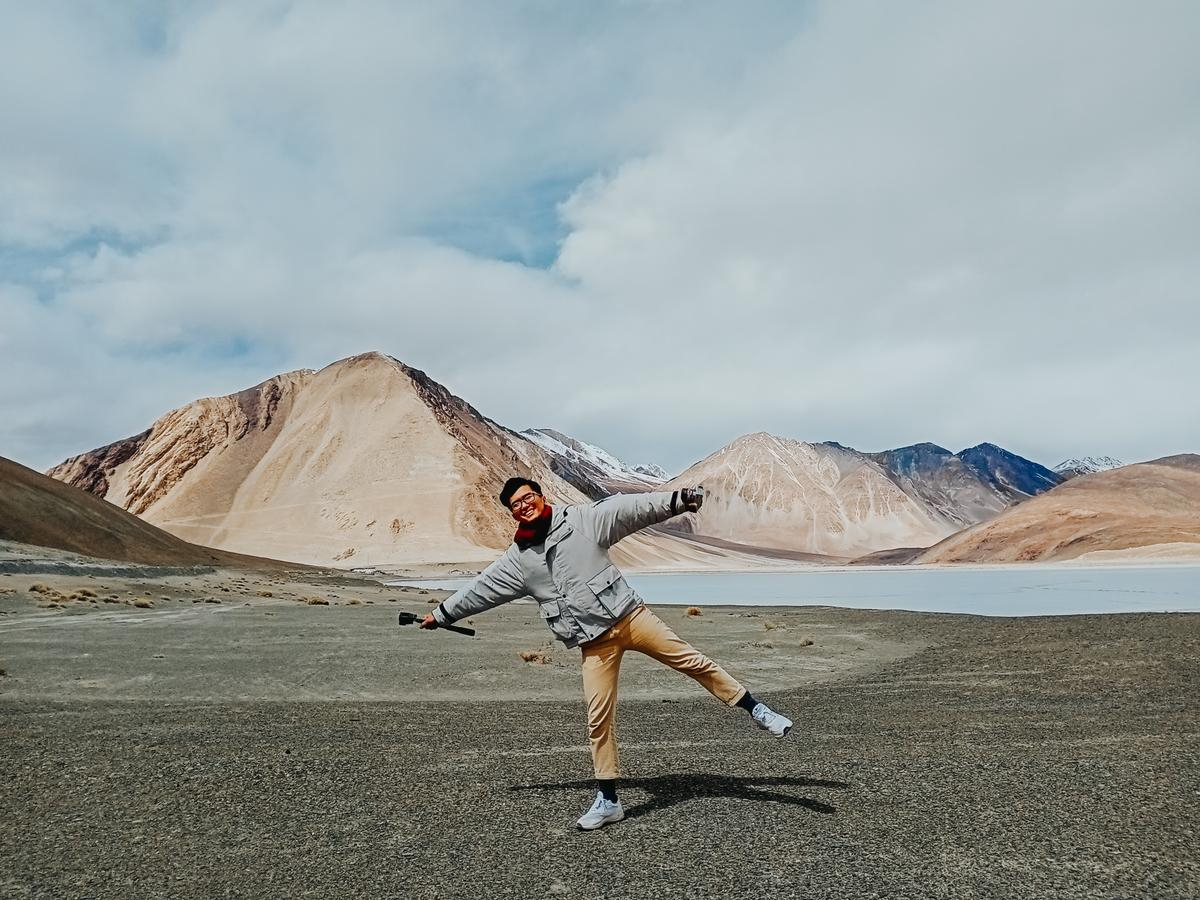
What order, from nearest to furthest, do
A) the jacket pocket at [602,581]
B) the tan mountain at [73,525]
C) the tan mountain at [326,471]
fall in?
the jacket pocket at [602,581] → the tan mountain at [73,525] → the tan mountain at [326,471]

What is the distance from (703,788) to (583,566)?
209cm

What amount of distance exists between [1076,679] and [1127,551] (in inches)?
3628

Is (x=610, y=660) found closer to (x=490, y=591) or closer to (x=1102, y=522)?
(x=490, y=591)

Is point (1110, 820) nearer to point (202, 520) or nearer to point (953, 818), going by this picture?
point (953, 818)

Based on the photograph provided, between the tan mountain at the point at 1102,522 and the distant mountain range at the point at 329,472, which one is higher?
the distant mountain range at the point at 329,472

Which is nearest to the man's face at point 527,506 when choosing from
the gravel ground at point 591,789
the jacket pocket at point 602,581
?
the jacket pocket at point 602,581

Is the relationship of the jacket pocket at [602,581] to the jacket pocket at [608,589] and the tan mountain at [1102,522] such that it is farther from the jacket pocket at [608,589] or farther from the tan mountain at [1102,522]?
the tan mountain at [1102,522]

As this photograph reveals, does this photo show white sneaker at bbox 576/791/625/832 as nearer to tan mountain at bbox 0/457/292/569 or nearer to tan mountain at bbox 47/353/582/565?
tan mountain at bbox 0/457/292/569

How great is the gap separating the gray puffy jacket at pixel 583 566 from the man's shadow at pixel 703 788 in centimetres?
137

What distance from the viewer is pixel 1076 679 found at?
1295 centimetres

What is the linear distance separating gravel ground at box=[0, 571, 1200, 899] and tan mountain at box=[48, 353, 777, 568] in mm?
92222

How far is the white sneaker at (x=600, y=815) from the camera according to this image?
5727mm

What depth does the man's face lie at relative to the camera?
5.95m

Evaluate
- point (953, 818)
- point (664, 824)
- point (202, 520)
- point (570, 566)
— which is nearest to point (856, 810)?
point (953, 818)
